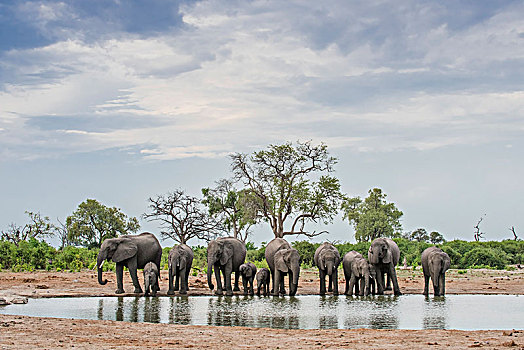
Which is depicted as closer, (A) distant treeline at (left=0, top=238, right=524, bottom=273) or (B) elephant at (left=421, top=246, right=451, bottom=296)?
(B) elephant at (left=421, top=246, right=451, bottom=296)

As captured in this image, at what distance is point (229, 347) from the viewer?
34.2 ft

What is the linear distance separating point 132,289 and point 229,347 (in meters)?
16.9

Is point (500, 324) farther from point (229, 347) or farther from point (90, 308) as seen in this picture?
point (90, 308)

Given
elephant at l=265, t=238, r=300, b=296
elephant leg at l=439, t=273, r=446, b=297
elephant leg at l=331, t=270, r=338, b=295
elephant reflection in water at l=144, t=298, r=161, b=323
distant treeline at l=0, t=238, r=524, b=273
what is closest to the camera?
elephant reflection in water at l=144, t=298, r=161, b=323

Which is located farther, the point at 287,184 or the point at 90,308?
the point at 287,184

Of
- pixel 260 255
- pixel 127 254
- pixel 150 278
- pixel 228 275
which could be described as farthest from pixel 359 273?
pixel 260 255

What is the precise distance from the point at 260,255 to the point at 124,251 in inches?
1200

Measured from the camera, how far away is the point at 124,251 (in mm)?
24828

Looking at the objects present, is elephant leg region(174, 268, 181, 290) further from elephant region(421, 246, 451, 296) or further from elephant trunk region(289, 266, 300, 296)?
elephant region(421, 246, 451, 296)

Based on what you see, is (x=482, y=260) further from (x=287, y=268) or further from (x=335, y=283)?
(x=287, y=268)

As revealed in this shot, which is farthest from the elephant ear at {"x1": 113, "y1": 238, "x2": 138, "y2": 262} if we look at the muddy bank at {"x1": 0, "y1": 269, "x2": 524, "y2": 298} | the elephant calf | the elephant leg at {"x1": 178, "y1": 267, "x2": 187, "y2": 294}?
the elephant calf

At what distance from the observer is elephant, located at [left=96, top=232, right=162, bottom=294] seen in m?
24.5

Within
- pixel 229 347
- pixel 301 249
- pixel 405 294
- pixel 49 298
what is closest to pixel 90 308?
pixel 49 298

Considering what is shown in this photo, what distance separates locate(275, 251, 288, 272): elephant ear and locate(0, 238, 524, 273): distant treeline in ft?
32.4
